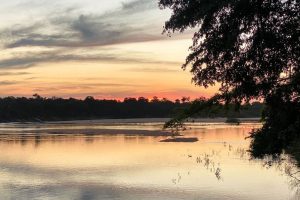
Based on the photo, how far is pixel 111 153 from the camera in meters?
47.7

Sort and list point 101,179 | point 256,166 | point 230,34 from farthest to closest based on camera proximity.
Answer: point 256,166 < point 101,179 < point 230,34

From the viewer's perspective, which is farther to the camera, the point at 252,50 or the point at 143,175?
the point at 143,175

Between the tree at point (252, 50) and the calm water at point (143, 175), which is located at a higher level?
the tree at point (252, 50)

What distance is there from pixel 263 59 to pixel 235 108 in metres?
2.57

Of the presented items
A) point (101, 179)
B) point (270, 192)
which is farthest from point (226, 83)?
point (101, 179)

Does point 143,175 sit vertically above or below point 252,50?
below

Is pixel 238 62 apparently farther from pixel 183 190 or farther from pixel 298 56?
pixel 183 190

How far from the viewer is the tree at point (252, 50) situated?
1759 centimetres

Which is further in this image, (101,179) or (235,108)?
(101,179)

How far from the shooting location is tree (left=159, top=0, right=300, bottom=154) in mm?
17594

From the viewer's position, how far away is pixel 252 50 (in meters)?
18.0

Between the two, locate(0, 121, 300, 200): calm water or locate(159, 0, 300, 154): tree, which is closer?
locate(159, 0, 300, 154): tree

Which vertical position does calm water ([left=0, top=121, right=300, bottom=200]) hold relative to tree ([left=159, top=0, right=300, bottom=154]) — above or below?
below

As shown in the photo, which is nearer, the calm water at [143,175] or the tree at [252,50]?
the tree at [252,50]
